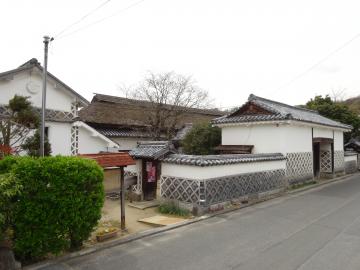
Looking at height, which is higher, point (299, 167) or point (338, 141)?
point (338, 141)

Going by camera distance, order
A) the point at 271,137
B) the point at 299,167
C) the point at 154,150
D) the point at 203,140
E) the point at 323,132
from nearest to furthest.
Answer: the point at 154,150 → the point at 271,137 → the point at 299,167 → the point at 203,140 → the point at 323,132

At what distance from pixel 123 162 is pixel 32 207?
2927mm

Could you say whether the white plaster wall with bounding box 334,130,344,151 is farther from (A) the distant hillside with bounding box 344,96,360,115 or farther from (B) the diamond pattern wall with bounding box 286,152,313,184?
(A) the distant hillside with bounding box 344,96,360,115

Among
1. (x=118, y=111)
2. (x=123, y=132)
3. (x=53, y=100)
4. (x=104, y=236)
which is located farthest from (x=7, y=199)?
(x=118, y=111)

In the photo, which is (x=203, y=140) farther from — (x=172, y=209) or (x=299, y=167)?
(x=172, y=209)

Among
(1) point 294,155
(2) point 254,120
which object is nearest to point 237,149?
(2) point 254,120

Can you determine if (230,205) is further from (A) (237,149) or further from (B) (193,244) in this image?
(A) (237,149)

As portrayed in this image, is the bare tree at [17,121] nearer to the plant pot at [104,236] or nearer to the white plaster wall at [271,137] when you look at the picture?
the plant pot at [104,236]

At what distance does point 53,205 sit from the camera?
6.35 m

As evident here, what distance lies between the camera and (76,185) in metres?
6.67

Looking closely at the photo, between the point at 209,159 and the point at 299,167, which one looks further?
the point at 299,167

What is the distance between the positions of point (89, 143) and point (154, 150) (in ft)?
22.5

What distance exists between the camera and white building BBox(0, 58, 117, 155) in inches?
506

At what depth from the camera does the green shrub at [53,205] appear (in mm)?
6027
